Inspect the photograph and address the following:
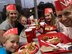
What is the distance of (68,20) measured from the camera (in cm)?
124

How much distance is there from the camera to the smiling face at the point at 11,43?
1.45 metres

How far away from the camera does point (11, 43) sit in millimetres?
1446

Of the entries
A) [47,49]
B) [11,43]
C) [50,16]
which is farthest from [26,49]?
[50,16]

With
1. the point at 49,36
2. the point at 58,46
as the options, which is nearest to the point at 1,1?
the point at 49,36

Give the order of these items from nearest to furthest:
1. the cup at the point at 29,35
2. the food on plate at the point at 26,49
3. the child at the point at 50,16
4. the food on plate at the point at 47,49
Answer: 1. the food on plate at the point at 47,49
2. the food on plate at the point at 26,49
3. the cup at the point at 29,35
4. the child at the point at 50,16

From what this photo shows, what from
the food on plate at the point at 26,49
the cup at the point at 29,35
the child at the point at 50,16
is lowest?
the food on plate at the point at 26,49

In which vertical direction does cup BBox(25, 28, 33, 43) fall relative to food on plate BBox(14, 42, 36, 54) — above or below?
above

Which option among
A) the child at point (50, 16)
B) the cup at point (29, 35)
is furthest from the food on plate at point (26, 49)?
the child at point (50, 16)

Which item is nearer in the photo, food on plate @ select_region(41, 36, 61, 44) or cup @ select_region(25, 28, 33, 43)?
food on plate @ select_region(41, 36, 61, 44)

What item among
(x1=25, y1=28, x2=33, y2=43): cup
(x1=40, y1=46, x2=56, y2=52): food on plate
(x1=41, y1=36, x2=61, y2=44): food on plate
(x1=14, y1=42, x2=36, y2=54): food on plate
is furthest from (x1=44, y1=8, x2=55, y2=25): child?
(x1=40, y1=46, x2=56, y2=52): food on plate

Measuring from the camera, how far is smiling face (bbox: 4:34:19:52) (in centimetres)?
145

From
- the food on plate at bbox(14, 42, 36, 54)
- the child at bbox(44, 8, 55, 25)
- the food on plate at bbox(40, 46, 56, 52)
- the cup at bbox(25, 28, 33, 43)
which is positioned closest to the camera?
the food on plate at bbox(40, 46, 56, 52)

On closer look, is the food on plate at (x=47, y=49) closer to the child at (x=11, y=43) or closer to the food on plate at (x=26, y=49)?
the food on plate at (x=26, y=49)

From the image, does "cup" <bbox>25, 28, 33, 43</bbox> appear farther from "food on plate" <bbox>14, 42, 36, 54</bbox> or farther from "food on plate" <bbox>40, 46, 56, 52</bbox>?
"food on plate" <bbox>40, 46, 56, 52</bbox>
